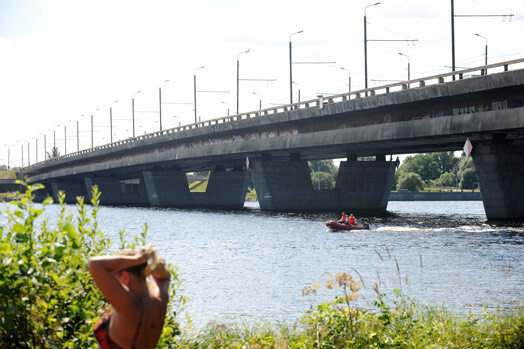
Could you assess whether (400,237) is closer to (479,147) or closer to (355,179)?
(479,147)

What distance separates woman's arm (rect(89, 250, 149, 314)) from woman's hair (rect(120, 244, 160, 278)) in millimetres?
43

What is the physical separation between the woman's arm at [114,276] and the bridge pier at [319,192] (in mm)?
70025

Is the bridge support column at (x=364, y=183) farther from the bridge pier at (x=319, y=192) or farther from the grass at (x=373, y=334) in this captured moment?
the grass at (x=373, y=334)

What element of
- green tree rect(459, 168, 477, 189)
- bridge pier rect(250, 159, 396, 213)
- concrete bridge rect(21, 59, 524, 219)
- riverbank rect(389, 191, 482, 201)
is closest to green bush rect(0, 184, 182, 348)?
concrete bridge rect(21, 59, 524, 219)

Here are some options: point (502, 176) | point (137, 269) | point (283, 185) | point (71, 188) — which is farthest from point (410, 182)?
point (137, 269)

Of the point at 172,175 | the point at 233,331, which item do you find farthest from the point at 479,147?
the point at 172,175

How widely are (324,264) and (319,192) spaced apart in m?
49.3

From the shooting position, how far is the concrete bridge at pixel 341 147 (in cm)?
4806

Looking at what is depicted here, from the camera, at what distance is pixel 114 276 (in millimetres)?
5633

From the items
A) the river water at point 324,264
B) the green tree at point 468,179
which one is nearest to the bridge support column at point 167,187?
A: the river water at point 324,264

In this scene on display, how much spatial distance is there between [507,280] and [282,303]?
8987 mm

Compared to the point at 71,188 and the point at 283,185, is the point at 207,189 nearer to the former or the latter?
the point at 283,185

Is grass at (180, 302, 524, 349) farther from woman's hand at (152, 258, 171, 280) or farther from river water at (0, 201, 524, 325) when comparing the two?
woman's hand at (152, 258, 171, 280)

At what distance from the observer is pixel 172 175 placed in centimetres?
10275
